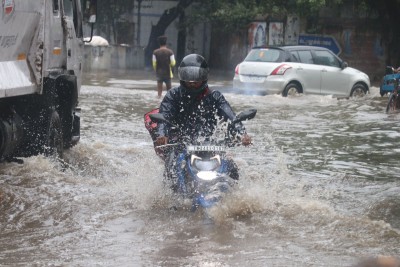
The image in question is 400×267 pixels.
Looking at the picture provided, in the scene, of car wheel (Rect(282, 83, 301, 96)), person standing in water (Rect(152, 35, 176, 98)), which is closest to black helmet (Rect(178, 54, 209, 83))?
car wheel (Rect(282, 83, 301, 96))

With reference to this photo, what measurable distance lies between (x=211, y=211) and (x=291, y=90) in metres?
14.1

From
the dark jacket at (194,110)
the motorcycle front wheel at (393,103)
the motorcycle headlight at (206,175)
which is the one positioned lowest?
the motorcycle front wheel at (393,103)

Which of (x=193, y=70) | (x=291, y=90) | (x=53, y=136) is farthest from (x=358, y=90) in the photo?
(x=193, y=70)

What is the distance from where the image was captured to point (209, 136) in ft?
24.8

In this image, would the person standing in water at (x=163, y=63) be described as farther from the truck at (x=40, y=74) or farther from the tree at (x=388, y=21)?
the tree at (x=388, y=21)

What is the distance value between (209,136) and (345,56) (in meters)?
23.4

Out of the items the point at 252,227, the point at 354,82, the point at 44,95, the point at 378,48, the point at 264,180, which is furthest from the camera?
the point at 378,48

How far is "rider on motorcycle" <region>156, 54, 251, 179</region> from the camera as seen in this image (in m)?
7.59

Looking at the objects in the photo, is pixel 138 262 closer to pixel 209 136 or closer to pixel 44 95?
pixel 209 136

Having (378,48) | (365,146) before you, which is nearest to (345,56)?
(378,48)

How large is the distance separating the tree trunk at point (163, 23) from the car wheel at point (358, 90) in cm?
1493

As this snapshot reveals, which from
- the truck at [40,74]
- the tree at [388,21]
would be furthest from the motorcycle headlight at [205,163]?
the tree at [388,21]

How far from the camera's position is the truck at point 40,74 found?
335 inches

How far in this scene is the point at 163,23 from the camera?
36.6 m
